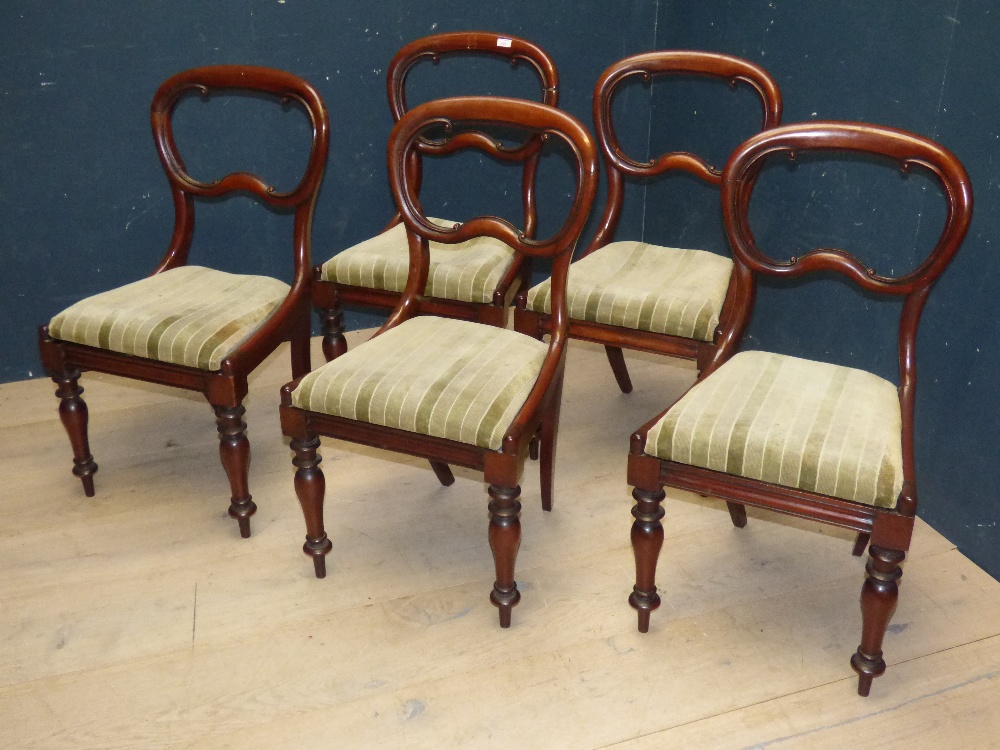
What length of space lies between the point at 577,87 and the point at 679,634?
2.03 metres

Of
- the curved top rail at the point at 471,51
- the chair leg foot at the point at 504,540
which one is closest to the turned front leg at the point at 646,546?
the chair leg foot at the point at 504,540

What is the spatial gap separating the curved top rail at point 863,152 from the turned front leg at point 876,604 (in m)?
0.52

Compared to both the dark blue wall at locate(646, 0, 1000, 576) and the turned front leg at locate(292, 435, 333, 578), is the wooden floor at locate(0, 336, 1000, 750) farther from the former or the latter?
the dark blue wall at locate(646, 0, 1000, 576)

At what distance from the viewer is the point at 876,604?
5.60ft

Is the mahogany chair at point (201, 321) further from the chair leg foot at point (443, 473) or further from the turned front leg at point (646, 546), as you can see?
the turned front leg at point (646, 546)

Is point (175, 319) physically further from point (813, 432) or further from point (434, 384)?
point (813, 432)

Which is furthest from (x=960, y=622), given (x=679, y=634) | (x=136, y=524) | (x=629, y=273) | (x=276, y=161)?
(x=276, y=161)

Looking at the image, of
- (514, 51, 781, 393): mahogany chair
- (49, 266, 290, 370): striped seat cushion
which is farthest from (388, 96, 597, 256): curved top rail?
(49, 266, 290, 370): striped seat cushion

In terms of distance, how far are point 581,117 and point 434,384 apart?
1.80m


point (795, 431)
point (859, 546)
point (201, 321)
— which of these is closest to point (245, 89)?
point (201, 321)

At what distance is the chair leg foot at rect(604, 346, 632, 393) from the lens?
9.48 feet

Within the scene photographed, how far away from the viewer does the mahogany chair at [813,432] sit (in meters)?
1.66

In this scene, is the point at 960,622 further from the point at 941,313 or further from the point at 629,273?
the point at 629,273

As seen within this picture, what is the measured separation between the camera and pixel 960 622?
1998 millimetres
